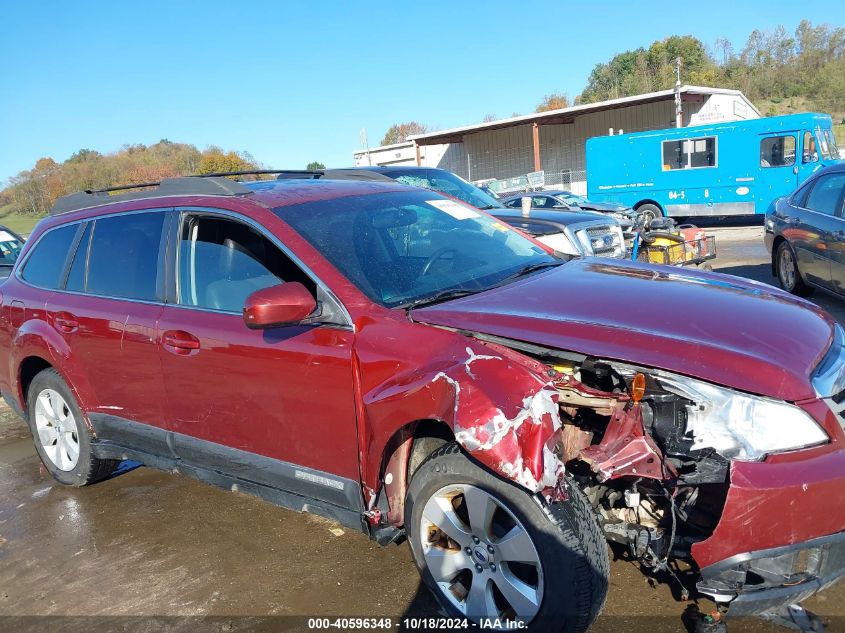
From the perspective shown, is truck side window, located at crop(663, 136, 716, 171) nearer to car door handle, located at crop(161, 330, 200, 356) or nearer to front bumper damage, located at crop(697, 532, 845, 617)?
car door handle, located at crop(161, 330, 200, 356)

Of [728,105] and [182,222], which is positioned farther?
[728,105]

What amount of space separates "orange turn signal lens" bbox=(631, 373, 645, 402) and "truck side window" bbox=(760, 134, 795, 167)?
1855 cm

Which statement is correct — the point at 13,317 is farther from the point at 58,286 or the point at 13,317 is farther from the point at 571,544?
the point at 571,544

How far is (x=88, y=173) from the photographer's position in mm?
33812

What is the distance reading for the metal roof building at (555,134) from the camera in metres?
29.9

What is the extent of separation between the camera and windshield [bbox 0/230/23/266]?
13.6 m

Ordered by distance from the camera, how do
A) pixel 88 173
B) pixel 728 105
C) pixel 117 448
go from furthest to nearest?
1. pixel 88 173
2. pixel 728 105
3. pixel 117 448

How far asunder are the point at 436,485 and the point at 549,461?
500 millimetres

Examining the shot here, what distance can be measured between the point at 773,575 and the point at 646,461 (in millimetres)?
521

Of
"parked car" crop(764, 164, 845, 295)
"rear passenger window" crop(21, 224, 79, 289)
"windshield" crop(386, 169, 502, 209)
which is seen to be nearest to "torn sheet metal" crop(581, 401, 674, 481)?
"rear passenger window" crop(21, 224, 79, 289)

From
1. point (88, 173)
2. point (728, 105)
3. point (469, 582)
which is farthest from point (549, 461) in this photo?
point (88, 173)

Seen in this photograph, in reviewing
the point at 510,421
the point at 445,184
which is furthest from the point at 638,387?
the point at 445,184

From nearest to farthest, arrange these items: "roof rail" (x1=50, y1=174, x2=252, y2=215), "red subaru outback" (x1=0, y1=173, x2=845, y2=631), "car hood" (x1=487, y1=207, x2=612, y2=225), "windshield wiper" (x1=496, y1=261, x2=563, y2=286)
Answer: "red subaru outback" (x1=0, y1=173, x2=845, y2=631), "windshield wiper" (x1=496, y1=261, x2=563, y2=286), "roof rail" (x1=50, y1=174, x2=252, y2=215), "car hood" (x1=487, y1=207, x2=612, y2=225)

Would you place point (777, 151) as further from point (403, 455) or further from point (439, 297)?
point (403, 455)
